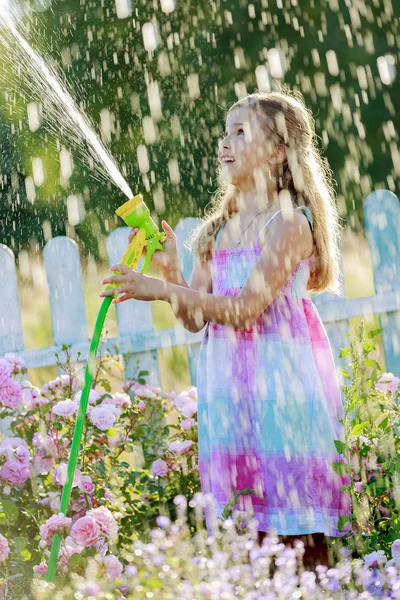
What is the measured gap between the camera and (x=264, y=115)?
2145mm

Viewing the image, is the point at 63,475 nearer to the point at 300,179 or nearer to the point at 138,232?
the point at 138,232

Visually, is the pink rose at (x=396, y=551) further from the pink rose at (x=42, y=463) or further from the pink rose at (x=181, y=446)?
the pink rose at (x=42, y=463)

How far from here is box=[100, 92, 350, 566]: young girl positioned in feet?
6.42

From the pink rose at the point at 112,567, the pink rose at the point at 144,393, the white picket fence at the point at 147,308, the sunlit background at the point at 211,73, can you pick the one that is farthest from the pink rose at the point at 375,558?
the sunlit background at the point at 211,73

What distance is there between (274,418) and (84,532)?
57 centimetres

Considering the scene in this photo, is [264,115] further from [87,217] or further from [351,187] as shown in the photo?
[87,217]

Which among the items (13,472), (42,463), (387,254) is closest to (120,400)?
(42,463)

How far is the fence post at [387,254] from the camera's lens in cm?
326

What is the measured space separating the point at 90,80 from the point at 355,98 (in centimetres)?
201

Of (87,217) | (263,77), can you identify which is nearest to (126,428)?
(263,77)

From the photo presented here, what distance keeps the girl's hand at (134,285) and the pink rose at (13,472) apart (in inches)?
28.5

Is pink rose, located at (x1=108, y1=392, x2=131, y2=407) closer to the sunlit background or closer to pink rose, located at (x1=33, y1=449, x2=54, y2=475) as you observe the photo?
pink rose, located at (x1=33, y1=449, x2=54, y2=475)

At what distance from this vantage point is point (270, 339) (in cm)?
204

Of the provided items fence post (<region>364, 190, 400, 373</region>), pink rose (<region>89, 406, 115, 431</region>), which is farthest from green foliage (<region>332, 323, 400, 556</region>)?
fence post (<region>364, 190, 400, 373</region>)
